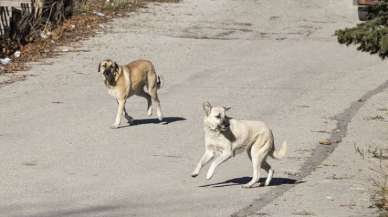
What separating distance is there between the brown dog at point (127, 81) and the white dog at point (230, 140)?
14.8ft

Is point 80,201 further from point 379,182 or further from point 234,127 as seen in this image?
point 379,182

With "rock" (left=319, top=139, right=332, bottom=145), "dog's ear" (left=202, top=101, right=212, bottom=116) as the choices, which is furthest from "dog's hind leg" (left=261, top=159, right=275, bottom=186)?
"rock" (left=319, top=139, right=332, bottom=145)

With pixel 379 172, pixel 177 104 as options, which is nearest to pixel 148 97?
pixel 177 104

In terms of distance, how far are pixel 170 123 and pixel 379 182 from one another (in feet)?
17.7

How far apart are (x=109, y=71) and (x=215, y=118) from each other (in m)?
4.84

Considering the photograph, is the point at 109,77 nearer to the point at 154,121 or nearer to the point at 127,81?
the point at 127,81

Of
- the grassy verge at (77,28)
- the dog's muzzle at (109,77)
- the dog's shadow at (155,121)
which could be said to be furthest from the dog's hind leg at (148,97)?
the grassy verge at (77,28)

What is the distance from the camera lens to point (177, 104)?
65.9 feet

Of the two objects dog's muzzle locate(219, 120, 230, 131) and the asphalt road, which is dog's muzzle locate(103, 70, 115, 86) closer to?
the asphalt road

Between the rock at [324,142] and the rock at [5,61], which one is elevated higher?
the rock at [5,61]

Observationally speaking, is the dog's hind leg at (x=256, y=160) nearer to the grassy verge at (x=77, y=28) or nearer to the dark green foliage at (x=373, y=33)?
the dark green foliage at (x=373, y=33)

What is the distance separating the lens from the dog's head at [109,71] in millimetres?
17562

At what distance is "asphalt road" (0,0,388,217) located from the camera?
12.8 m

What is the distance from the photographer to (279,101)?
20.6 metres
